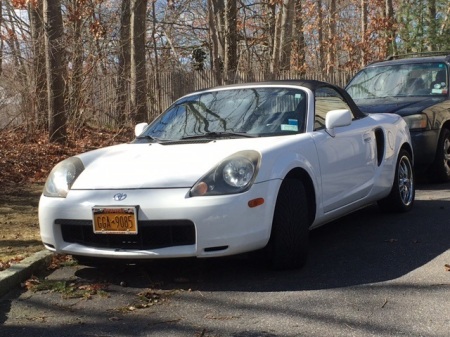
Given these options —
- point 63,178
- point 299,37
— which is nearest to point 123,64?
point 63,178

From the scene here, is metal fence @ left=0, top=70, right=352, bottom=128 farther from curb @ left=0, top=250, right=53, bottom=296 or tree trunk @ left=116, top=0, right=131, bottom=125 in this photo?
curb @ left=0, top=250, right=53, bottom=296

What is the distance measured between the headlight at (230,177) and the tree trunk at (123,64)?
1060 centimetres

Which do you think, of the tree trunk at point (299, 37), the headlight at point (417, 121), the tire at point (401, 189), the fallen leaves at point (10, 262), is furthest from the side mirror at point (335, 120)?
the tree trunk at point (299, 37)

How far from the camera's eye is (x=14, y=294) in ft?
15.5

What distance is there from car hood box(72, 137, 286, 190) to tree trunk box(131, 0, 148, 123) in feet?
32.6

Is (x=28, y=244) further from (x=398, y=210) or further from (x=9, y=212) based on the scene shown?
(x=398, y=210)

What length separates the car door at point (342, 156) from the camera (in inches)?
216

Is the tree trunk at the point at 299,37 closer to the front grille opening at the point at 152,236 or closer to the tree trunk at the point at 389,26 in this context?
the tree trunk at the point at 389,26

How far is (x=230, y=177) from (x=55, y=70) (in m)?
8.73

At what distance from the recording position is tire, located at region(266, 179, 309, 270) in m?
4.70

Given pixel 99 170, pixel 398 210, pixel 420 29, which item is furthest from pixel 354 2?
pixel 99 170

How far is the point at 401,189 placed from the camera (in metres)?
7.03

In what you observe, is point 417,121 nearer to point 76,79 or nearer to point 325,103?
point 325,103

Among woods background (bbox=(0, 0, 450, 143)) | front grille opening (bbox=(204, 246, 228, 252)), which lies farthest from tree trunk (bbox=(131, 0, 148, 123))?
front grille opening (bbox=(204, 246, 228, 252))
